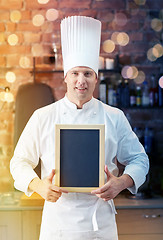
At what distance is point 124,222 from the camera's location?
239 cm

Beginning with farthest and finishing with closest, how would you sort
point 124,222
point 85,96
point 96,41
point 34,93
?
point 34,93
point 124,222
point 96,41
point 85,96

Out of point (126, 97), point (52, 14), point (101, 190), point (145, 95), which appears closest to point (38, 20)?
point (52, 14)

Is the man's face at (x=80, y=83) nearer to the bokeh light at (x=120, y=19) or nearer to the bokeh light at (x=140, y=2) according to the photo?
the bokeh light at (x=120, y=19)

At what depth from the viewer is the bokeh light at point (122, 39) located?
281 centimetres

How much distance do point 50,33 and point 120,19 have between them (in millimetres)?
547

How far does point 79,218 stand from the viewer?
5.10 feet

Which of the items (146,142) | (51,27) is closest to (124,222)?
(146,142)

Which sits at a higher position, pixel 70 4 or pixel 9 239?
pixel 70 4

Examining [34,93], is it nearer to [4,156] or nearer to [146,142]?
[4,156]

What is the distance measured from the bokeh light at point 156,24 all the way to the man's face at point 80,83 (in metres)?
1.42

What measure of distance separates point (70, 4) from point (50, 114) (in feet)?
4.75

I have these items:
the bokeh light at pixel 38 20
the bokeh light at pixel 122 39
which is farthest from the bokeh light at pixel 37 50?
the bokeh light at pixel 122 39

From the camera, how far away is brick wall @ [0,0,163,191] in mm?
2768

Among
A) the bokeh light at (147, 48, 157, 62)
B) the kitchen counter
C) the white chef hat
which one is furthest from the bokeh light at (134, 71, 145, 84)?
the white chef hat
